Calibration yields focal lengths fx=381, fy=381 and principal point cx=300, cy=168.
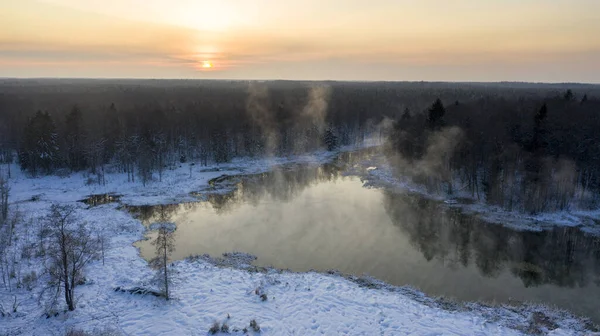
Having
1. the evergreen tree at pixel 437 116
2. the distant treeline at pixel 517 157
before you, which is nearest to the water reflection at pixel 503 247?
the distant treeline at pixel 517 157

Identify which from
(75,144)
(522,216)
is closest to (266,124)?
(75,144)

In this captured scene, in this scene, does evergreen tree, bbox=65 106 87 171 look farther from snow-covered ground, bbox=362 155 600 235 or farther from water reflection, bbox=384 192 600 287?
snow-covered ground, bbox=362 155 600 235

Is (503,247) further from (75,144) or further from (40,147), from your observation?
(40,147)

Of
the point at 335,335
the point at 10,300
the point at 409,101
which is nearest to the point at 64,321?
the point at 10,300

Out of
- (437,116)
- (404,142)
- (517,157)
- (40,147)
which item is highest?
(437,116)

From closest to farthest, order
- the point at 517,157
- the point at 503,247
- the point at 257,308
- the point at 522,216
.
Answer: the point at 257,308 → the point at 503,247 → the point at 522,216 → the point at 517,157

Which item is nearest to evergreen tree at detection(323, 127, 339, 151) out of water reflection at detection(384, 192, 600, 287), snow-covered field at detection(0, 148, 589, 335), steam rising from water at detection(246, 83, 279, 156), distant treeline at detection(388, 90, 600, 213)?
steam rising from water at detection(246, 83, 279, 156)

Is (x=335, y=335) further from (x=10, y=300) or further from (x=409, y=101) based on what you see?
(x=409, y=101)
